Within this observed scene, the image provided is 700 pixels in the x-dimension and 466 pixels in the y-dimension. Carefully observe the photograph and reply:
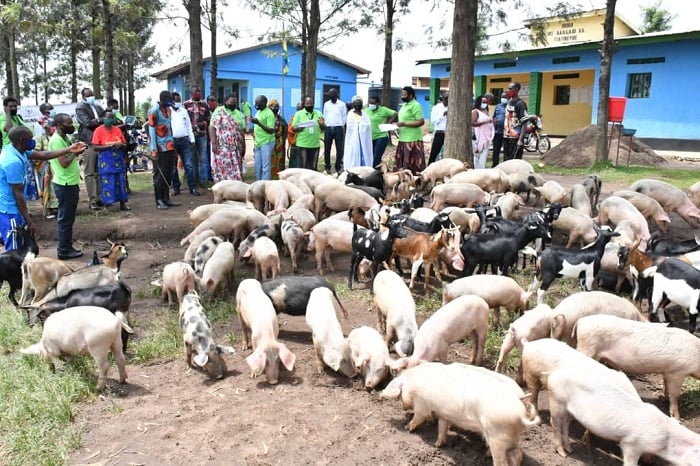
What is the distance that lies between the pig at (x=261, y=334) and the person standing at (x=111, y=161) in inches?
244

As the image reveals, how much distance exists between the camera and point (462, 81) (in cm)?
1122

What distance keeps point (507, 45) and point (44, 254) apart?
13.6 metres

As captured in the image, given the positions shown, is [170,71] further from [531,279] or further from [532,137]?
[531,279]

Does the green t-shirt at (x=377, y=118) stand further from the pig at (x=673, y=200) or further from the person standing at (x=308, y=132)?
the pig at (x=673, y=200)

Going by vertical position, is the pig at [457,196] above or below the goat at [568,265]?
above

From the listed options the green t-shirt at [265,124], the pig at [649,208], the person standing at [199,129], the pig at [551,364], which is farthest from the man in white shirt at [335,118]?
the pig at [551,364]

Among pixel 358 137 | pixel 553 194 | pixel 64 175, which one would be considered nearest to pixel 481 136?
pixel 358 137

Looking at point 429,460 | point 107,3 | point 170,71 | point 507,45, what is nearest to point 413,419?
point 429,460

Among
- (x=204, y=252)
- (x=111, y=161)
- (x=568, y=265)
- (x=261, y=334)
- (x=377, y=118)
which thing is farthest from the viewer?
(x=377, y=118)

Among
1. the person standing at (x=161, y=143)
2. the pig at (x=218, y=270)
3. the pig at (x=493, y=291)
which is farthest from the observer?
the person standing at (x=161, y=143)

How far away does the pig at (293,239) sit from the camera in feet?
24.8

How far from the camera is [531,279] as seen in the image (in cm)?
703

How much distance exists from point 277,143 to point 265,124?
2.96 feet

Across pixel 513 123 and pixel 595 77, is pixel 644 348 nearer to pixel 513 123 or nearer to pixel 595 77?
pixel 513 123
